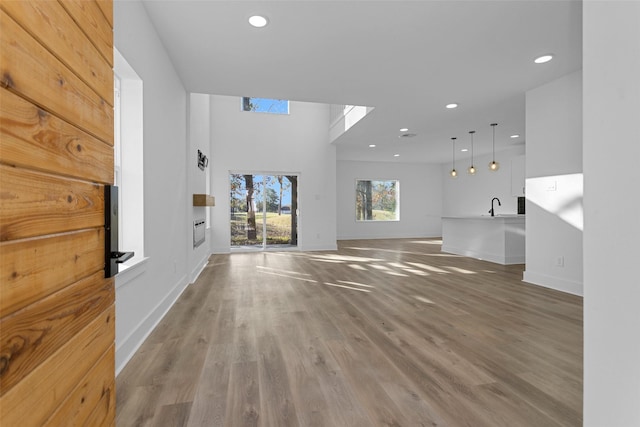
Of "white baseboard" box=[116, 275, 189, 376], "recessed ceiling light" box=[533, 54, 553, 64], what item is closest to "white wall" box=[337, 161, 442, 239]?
"recessed ceiling light" box=[533, 54, 553, 64]

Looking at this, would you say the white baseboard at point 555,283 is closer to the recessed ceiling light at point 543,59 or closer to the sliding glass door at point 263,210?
the recessed ceiling light at point 543,59

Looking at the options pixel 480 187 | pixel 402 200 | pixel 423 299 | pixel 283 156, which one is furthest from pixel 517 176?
pixel 423 299

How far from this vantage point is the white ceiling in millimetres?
2527

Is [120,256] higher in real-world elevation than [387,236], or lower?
higher

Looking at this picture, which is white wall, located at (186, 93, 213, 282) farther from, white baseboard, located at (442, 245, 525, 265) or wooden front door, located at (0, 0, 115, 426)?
white baseboard, located at (442, 245, 525, 265)

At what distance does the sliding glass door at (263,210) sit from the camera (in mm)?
7492

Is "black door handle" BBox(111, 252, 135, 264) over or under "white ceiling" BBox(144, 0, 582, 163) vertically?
under

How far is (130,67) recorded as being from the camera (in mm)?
2242

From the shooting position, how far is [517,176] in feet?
28.0

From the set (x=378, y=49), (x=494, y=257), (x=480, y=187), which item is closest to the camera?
(x=378, y=49)

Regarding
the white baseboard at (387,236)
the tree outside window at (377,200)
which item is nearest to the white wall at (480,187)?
the white baseboard at (387,236)

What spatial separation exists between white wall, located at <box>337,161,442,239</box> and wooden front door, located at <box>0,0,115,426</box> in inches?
365

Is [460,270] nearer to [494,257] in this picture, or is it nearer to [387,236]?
[494,257]

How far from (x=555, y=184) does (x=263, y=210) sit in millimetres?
5725
